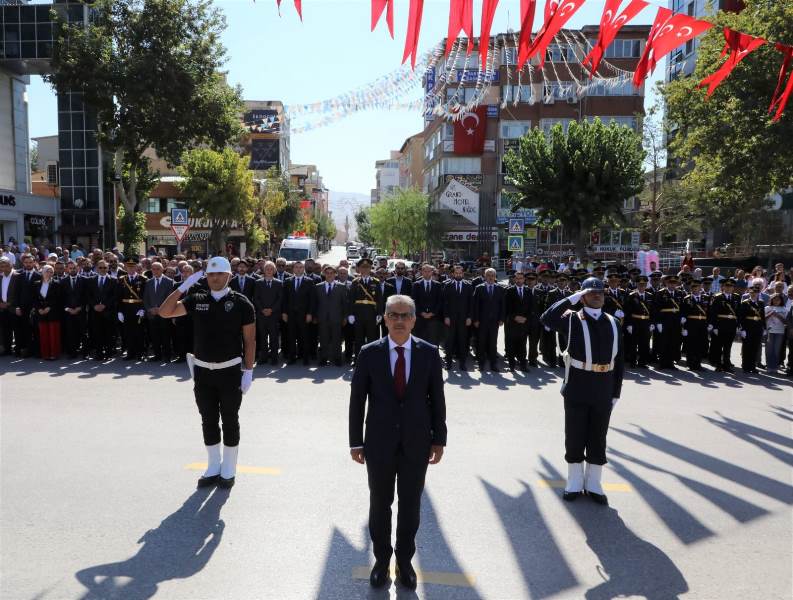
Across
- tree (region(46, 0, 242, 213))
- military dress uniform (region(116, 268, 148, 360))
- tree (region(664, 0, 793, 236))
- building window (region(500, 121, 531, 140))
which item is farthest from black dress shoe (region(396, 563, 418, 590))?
building window (region(500, 121, 531, 140))

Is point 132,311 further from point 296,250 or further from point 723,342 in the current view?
point 296,250

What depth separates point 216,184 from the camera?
34.6m

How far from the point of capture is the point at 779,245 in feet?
115

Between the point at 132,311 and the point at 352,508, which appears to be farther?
the point at 132,311

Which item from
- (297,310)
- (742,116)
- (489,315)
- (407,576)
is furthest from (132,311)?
(742,116)

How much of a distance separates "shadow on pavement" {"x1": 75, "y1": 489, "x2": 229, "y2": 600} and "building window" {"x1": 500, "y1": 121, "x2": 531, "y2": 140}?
172 feet

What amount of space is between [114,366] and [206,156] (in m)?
25.5

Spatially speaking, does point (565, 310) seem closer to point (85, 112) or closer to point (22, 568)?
point (22, 568)

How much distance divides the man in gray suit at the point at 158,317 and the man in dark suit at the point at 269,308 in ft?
5.53

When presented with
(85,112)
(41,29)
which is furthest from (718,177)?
(41,29)

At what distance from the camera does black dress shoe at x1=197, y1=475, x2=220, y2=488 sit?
5.77 meters

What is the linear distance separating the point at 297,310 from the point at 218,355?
6.63 metres

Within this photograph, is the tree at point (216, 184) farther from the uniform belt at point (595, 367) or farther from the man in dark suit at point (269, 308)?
the uniform belt at point (595, 367)

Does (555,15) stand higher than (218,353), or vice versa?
(555,15)
